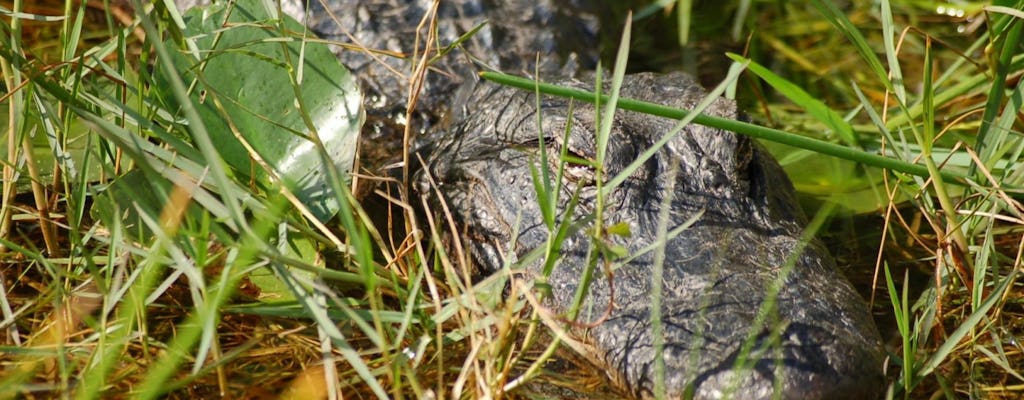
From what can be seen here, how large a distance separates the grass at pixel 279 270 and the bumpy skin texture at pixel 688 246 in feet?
0.38

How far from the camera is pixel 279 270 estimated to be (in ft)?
5.74

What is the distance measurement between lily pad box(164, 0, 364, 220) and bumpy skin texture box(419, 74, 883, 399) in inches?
17.3

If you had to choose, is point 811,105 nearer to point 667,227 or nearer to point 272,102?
point 667,227

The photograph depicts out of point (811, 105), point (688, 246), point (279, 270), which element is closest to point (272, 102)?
point (279, 270)

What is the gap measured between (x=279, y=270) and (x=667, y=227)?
40.2 inches

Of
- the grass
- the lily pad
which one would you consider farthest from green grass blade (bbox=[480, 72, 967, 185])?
the lily pad

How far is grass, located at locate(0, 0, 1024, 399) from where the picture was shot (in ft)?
5.99

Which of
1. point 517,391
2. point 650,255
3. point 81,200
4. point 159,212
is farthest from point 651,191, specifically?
point 81,200

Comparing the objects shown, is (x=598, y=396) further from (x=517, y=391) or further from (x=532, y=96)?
(x=532, y=96)

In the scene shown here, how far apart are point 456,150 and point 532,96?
0.29 m

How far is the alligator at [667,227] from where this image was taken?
199cm

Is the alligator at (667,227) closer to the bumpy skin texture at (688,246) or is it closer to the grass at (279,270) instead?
the bumpy skin texture at (688,246)

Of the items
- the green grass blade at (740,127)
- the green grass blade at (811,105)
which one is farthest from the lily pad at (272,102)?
the green grass blade at (811,105)

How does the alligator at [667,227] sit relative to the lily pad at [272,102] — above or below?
below
